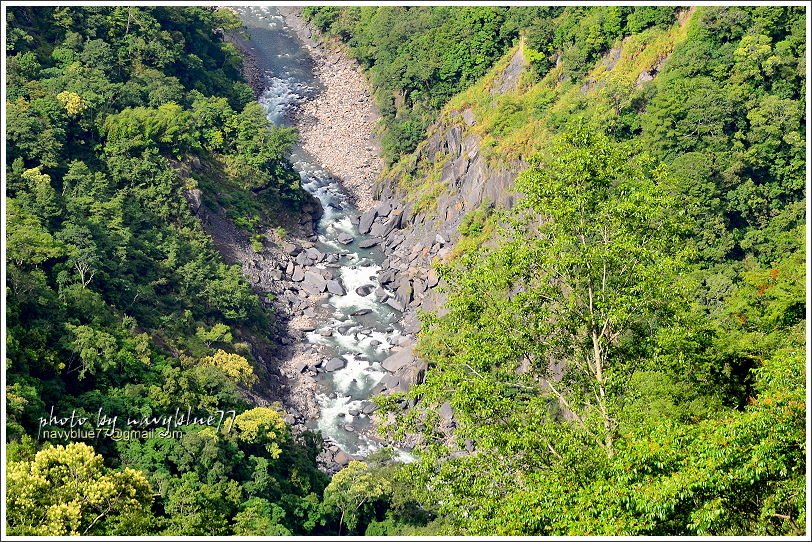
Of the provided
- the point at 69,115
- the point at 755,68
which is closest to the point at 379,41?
the point at 69,115

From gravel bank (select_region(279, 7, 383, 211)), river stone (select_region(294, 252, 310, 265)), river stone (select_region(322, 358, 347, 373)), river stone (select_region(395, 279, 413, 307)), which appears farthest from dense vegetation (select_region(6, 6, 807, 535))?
river stone (select_region(395, 279, 413, 307))

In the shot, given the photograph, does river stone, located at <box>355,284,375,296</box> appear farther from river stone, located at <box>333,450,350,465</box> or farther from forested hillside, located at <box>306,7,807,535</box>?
river stone, located at <box>333,450,350,465</box>

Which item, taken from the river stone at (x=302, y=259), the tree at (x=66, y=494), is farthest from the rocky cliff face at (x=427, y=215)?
the tree at (x=66, y=494)

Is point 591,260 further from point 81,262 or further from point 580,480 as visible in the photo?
point 81,262

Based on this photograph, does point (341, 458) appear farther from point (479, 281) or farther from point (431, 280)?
point (479, 281)

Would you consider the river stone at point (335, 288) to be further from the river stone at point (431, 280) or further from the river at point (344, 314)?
the river stone at point (431, 280)

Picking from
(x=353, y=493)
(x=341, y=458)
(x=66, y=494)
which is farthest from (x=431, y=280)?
(x=66, y=494)
